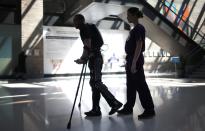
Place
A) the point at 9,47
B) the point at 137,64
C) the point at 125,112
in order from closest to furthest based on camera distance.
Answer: the point at 137,64, the point at 125,112, the point at 9,47

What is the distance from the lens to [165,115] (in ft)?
14.0

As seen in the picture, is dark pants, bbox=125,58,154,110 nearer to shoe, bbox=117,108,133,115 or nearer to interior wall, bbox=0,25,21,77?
shoe, bbox=117,108,133,115

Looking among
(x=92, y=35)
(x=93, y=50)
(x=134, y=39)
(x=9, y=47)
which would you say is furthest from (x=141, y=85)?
(x=9, y=47)

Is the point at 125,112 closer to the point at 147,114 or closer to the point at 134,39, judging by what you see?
the point at 147,114

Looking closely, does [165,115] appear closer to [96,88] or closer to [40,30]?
→ [96,88]

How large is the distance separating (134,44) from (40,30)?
12014 mm

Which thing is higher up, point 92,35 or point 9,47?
point 9,47

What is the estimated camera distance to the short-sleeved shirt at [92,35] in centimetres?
410

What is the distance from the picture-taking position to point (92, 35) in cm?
418

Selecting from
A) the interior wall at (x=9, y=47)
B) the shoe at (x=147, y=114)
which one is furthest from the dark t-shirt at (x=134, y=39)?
the interior wall at (x=9, y=47)

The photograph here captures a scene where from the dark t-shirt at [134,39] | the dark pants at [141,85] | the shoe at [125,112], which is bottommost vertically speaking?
the shoe at [125,112]

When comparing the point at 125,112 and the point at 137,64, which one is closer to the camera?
the point at 137,64

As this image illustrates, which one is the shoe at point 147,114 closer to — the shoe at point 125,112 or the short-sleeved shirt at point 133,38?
the shoe at point 125,112

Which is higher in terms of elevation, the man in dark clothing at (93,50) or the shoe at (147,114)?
the man in dark clothing at (93,50)
